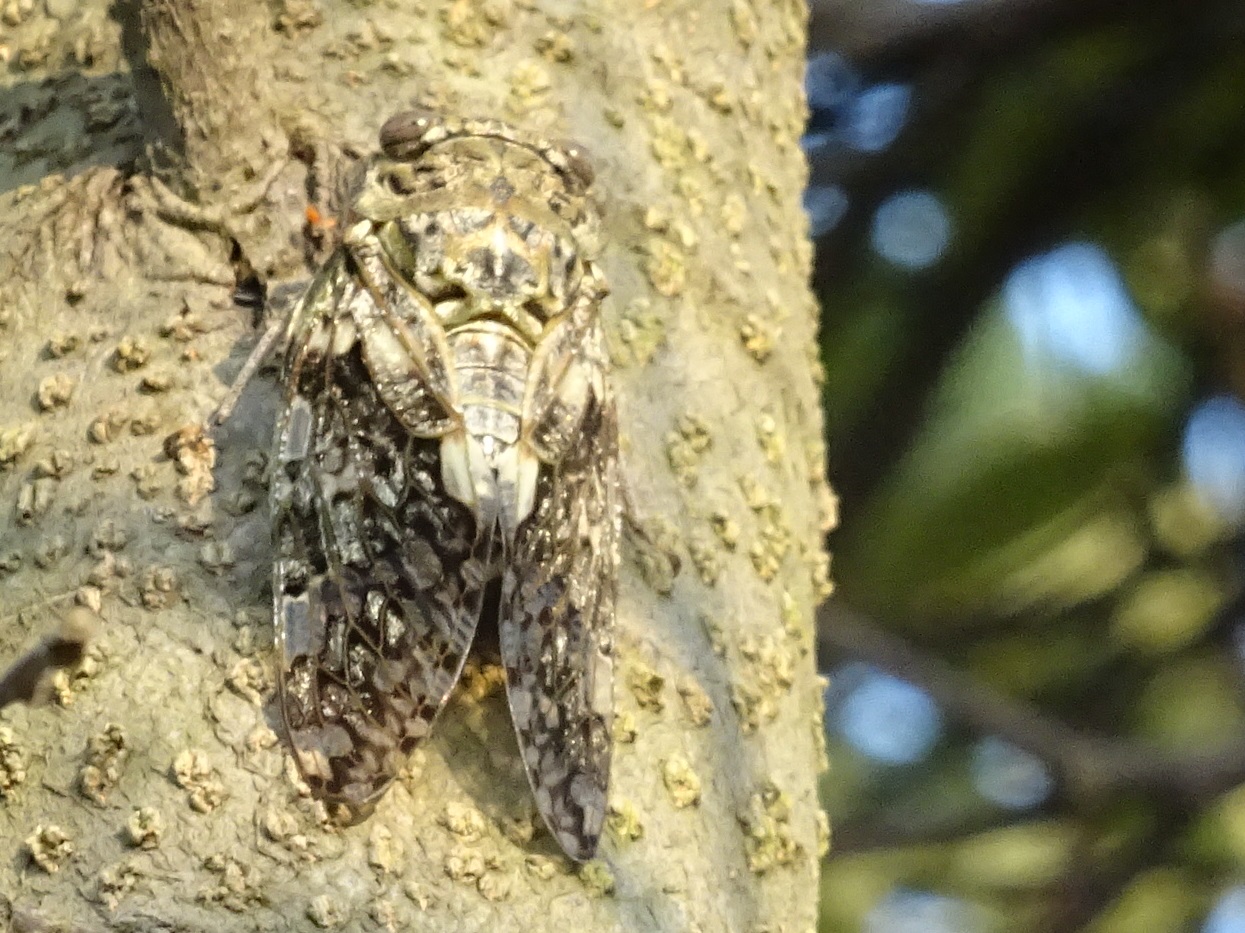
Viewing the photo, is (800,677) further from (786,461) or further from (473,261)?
(473,261)

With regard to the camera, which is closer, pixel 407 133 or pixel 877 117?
pixel 407 133

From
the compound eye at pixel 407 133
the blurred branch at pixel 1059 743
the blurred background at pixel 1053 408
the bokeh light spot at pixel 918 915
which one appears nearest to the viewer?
the compound eye at pixel 407 133

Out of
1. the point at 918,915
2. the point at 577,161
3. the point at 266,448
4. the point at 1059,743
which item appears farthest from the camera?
the point at 918,915

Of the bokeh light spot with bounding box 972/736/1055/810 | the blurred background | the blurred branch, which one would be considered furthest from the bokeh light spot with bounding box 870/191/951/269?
the bokeh light spot with bounding box 972/736/1055/810

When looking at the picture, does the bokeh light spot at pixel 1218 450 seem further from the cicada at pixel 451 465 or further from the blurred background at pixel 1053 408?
the cicada at pixel 451 465

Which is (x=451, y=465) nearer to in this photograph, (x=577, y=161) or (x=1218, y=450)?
(x=577, y=161)

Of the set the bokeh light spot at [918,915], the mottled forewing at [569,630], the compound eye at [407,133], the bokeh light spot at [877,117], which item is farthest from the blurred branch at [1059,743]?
the compound eye at [407,133]

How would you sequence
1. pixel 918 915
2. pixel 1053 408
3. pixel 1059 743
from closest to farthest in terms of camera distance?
pixel 1059 743 < pixel 1053 408 < pixel 918 915

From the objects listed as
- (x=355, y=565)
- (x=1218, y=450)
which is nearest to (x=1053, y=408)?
(x=1218, y=450)
